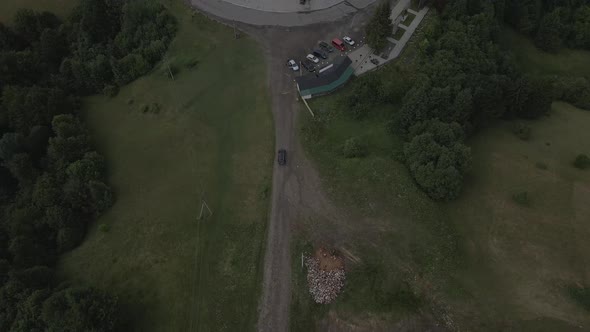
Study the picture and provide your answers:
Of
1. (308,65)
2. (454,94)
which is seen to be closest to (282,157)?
(308,65)

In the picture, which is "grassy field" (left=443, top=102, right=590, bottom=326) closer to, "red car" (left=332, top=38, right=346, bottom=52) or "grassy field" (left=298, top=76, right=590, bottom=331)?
A: "grassy field" (left=298, top=76, right=590, bottom=331)

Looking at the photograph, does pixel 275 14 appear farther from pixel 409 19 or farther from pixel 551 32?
pixel 551 32

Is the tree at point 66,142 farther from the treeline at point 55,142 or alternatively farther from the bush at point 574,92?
the bush at point 574,92

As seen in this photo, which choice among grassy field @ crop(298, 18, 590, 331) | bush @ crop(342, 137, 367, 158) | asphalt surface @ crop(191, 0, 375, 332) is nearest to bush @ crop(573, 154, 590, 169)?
grassy field @ crop(298, 18, 590, 331)

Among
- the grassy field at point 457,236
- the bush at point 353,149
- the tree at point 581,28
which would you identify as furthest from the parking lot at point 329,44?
the tree at point 581,28

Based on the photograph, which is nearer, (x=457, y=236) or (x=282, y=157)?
(x=457, y=236)

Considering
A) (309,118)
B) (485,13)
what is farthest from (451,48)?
(309,118)
